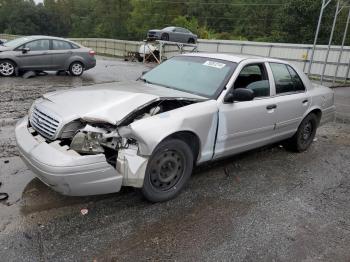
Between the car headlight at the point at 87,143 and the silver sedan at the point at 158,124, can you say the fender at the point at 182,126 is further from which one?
the car headlight at the point at 87,143

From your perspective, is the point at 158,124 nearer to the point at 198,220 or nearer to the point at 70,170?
the point at 70,170

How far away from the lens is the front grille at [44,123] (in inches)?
140

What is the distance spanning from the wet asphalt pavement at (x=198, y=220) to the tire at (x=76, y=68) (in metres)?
8.38

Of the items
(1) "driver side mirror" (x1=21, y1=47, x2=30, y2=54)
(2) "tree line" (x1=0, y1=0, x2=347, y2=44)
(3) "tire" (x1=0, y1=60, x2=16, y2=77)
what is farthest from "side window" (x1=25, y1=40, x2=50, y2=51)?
(2) "tree line" (x1=0, y1=0, x2=347, y2=44)

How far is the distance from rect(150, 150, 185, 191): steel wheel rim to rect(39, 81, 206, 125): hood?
62 cm

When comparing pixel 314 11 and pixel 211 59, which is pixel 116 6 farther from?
pixel 211 59

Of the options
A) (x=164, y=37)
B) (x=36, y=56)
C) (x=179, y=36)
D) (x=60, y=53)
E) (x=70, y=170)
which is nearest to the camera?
(x=70, y=170)

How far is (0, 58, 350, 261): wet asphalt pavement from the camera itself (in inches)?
122

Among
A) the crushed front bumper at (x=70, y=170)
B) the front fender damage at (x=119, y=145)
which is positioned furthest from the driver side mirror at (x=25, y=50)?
the front fender damage at (x=119, y=145)

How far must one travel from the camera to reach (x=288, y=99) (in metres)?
5.33

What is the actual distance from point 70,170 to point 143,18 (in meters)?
79.7

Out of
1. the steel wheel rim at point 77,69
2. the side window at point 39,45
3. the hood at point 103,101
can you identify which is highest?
the hood at point 103,101

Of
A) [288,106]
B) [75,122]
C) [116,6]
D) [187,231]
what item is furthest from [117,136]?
[116,6]

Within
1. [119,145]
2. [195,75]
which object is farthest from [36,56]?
[119,145]
